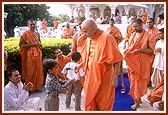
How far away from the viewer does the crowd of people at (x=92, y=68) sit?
14.3ft

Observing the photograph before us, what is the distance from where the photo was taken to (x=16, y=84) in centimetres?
441

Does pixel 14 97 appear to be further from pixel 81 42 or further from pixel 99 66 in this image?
pixel 81 42

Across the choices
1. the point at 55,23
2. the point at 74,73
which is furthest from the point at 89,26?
the point at 55,23

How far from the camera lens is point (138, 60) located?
5.46m

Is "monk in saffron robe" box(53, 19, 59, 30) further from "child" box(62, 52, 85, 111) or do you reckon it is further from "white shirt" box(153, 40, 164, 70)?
"white shirt" box(153, 40, 164, 70)

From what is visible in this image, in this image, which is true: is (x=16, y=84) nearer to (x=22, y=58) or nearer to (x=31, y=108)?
(x=31, y=108)

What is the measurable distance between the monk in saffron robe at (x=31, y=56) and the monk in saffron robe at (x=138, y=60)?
5.63 feet

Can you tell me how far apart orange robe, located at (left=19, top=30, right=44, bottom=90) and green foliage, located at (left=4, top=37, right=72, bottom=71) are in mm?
163

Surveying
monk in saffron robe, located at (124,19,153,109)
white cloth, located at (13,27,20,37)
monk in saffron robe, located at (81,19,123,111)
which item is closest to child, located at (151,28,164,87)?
monk in saffron robe, located at (124,19,153,109)

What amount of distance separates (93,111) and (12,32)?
3.25 metres

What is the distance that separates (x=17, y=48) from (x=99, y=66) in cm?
251

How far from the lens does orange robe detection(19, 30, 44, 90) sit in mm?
6098

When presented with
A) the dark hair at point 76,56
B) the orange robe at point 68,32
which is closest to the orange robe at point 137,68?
the dark hair at point 76,56

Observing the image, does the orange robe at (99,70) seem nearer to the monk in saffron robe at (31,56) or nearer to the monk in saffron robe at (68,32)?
the monk in saffron robe at (31,56)
